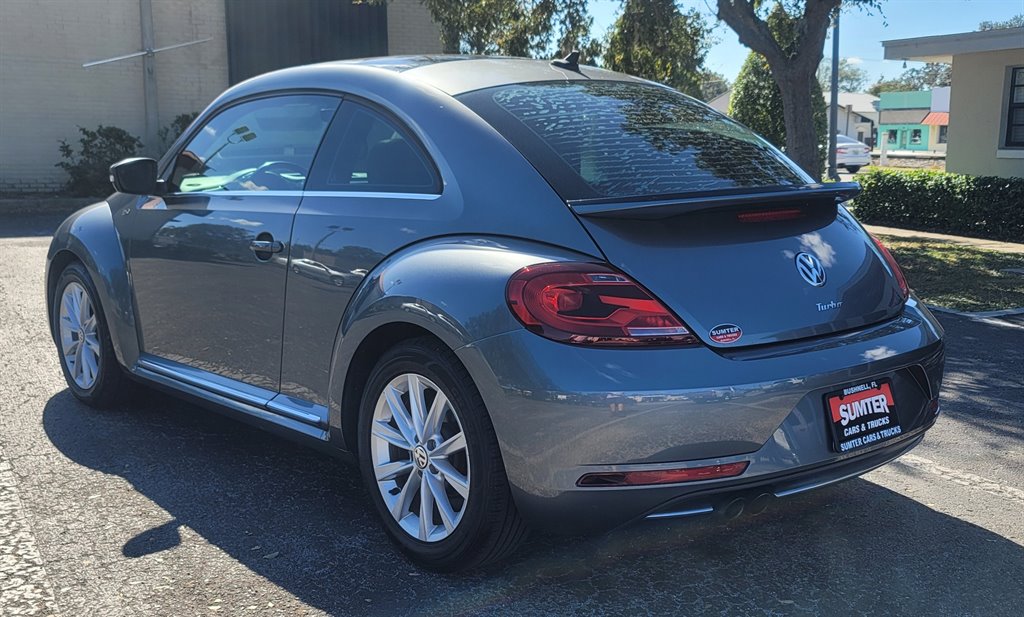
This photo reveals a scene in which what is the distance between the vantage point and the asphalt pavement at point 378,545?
120 inches

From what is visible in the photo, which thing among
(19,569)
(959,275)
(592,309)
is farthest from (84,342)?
(959,275)

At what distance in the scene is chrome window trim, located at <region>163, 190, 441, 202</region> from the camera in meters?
3.31

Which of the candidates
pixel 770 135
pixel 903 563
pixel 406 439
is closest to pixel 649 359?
pixel 406 439

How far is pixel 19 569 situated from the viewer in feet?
10.7

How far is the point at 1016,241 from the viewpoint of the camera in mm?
13086

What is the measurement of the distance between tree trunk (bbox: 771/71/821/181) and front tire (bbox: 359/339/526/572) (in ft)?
27.8

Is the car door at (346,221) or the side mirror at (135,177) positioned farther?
the side mirror at (135,177)

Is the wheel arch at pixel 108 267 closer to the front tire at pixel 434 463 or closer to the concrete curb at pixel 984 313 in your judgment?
the front tire at pixel 434 463

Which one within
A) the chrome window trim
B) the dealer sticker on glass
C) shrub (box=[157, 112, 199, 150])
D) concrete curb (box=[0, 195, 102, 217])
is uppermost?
shrub (box=[157, 112, 199, 150])

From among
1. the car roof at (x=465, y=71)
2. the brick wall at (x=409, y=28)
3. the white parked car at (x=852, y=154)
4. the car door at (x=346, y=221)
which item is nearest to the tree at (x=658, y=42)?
the car roof at (x=465, y=71)

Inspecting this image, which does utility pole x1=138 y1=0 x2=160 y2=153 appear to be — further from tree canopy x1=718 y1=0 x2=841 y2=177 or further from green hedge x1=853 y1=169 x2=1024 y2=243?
green hedge x1=853 y1=169 x2=1024 y2=243

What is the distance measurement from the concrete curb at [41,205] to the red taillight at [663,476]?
16553 mm

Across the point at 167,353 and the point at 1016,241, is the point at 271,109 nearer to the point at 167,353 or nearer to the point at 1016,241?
the point at 167,353

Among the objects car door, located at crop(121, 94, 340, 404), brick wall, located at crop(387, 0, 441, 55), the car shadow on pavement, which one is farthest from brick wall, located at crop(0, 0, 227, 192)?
the car shadow on pavement
